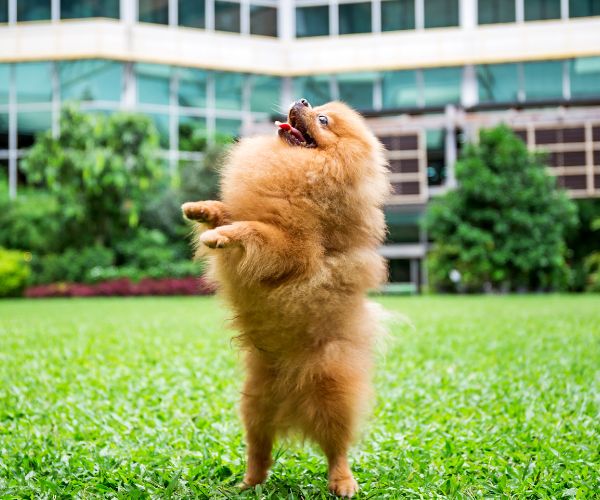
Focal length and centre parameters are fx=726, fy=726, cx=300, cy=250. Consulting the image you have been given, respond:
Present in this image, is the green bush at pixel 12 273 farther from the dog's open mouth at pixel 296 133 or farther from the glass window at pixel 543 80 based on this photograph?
the glass window at pixel 543 80

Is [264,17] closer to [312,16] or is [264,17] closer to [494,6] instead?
[312,16]

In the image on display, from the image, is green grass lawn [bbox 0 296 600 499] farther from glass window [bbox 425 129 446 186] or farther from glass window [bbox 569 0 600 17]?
glass window [bbox 569 0 600 17]

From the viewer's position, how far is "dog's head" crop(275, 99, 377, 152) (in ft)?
9.22

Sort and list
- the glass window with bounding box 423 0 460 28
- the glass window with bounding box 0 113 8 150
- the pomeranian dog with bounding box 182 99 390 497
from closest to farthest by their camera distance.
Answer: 1. the pomeranian dog with bounding box 182 99 390 497
2. the glass window with bounding box 0 113 8 150
3. the glass window with bounding box 423 0 460 28

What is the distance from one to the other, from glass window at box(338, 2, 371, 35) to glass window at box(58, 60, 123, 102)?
29.9ft

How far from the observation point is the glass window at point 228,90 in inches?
1129

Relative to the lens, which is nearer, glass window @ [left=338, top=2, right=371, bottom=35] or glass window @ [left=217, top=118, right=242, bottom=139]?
glass window @ [left=217, top=118, right=242, bottom=139]

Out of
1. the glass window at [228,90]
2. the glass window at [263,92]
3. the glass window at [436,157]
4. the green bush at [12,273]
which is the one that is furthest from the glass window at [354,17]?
the green bush at [12,273]

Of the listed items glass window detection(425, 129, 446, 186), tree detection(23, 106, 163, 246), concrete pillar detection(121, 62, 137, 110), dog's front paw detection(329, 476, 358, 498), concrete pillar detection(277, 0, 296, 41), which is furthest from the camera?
concrete pillar detection(277, 0, 296, 41)

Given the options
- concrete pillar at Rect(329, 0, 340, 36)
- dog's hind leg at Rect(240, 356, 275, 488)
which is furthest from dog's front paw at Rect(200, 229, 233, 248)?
concrete pillar at Rect(329, 0, 340, 36)

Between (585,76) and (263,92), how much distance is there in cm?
1244

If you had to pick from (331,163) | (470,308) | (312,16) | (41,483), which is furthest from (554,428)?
(312,16)

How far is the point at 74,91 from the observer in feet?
88.0

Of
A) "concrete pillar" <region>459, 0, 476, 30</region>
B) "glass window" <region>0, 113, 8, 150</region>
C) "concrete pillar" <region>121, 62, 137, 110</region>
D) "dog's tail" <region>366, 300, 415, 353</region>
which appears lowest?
"dog's tail" <region>366, 300, 415, 353</region>
